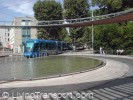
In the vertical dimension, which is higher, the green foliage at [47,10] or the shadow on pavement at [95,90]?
the green foliage at [47,10]

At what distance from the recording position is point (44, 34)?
78.6 m

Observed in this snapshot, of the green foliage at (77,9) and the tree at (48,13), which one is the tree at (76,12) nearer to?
the green foliage at (77,9)

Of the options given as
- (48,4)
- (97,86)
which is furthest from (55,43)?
(97,86)

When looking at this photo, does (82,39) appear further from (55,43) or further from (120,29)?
(120,29)

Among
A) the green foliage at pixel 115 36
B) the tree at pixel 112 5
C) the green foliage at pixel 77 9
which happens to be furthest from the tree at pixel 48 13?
the green foliage at pixel 115 36

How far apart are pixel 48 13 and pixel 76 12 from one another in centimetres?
804

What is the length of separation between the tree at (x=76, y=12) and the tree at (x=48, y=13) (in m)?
3.39

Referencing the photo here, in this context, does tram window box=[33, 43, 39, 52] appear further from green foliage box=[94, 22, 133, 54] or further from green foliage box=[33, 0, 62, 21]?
green foliage box=[33, 0, 62, 21]

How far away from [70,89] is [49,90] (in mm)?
1120

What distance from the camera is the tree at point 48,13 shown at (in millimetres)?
78562

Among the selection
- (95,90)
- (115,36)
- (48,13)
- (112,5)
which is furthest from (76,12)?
(95,90)

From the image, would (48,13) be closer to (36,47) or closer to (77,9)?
(77,9)

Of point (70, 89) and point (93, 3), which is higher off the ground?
point (93, 3)

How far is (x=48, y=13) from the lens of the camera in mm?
79688
